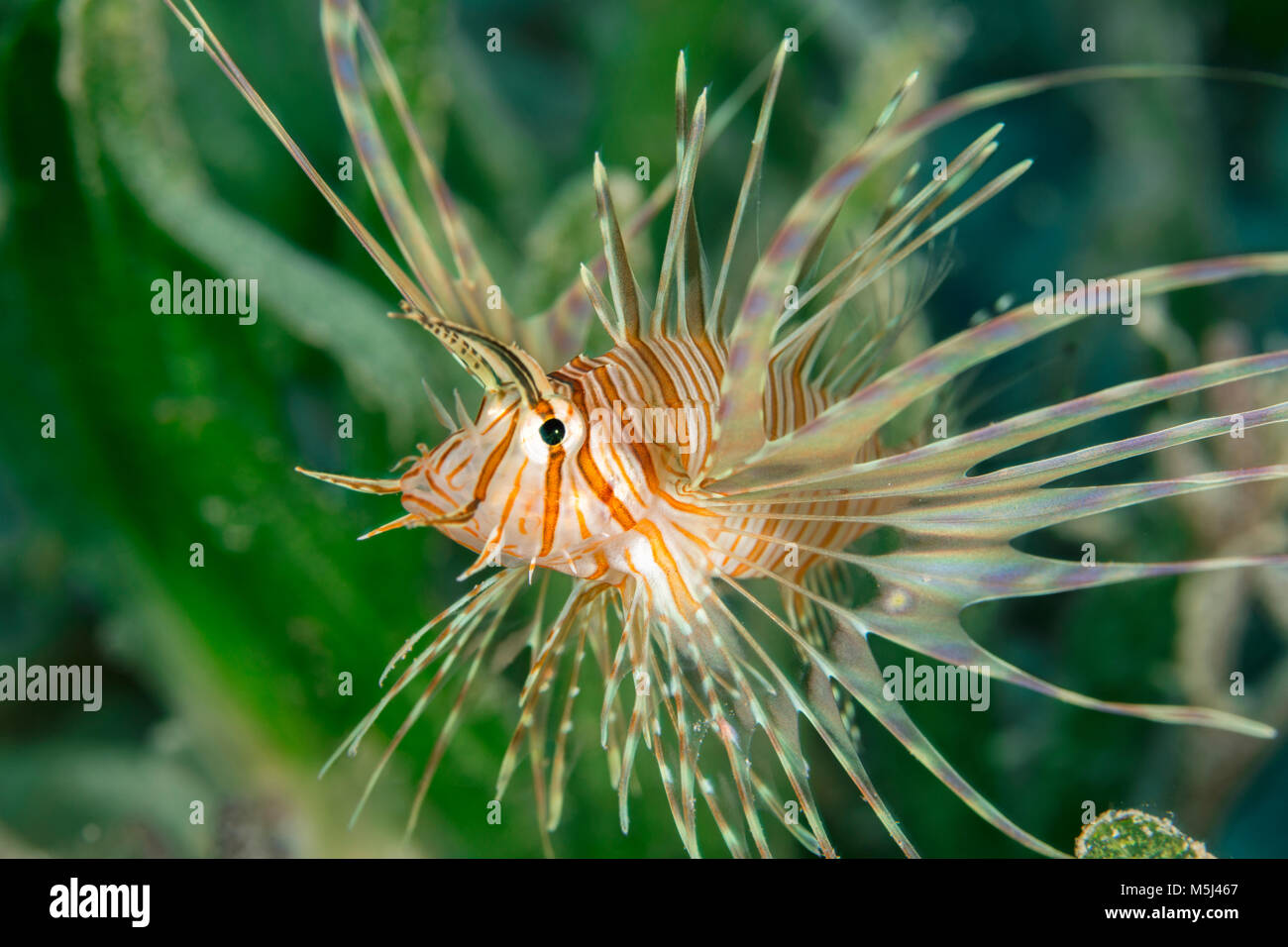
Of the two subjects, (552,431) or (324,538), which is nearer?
(552,431)

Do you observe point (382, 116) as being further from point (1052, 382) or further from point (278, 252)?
point (1052, 382)

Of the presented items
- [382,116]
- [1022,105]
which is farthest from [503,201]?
[1022,105]

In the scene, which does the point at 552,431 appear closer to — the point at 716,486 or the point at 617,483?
the point at 617,483

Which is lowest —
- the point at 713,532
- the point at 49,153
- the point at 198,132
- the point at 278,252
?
the point at 713,532

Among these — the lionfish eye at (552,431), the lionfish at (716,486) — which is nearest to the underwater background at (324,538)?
the lionfish at (716,486)

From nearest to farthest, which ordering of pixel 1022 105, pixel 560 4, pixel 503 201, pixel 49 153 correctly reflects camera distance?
pixel 49 153, pixel 503 201, pixel 1022 105, pixel 560 4

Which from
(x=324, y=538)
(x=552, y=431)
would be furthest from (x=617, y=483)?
(x=324, y=538)

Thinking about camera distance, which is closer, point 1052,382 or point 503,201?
point 1052,382
